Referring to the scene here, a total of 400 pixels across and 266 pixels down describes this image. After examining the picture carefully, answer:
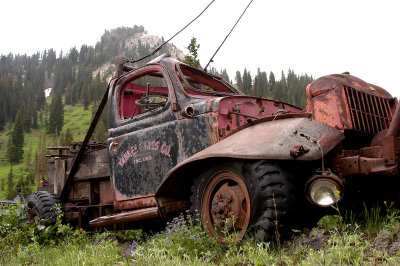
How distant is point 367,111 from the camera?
3939mm

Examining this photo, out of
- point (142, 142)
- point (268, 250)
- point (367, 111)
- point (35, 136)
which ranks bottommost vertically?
point (268, 250)

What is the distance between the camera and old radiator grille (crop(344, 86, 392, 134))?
12.1 feet

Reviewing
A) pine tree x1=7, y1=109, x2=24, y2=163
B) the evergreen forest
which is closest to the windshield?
the evergreen forest

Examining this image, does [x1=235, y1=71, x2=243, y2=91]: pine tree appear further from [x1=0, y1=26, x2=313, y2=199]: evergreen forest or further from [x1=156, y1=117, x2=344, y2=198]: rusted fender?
[x1=156, y1=117, x2=344, y2=198]: rusted fender

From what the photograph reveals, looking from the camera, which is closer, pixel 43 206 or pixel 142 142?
pixel 142 142

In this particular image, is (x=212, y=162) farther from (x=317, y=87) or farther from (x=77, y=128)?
(x=77, y=128)

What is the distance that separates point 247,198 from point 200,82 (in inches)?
107

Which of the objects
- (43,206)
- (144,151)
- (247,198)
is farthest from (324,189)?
(43,206)

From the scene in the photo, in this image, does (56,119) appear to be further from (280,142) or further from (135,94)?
(280,142)

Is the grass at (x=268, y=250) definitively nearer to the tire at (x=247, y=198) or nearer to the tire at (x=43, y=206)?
the tire at (x=247, y=198)

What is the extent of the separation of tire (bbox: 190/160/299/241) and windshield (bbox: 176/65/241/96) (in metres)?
1.46

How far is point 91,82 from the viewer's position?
108 m

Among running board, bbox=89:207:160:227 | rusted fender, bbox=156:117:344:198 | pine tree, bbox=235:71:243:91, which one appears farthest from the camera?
pine tree, bbox=235:71:243:91

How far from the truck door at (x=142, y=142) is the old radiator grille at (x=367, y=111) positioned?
1.92 metres
